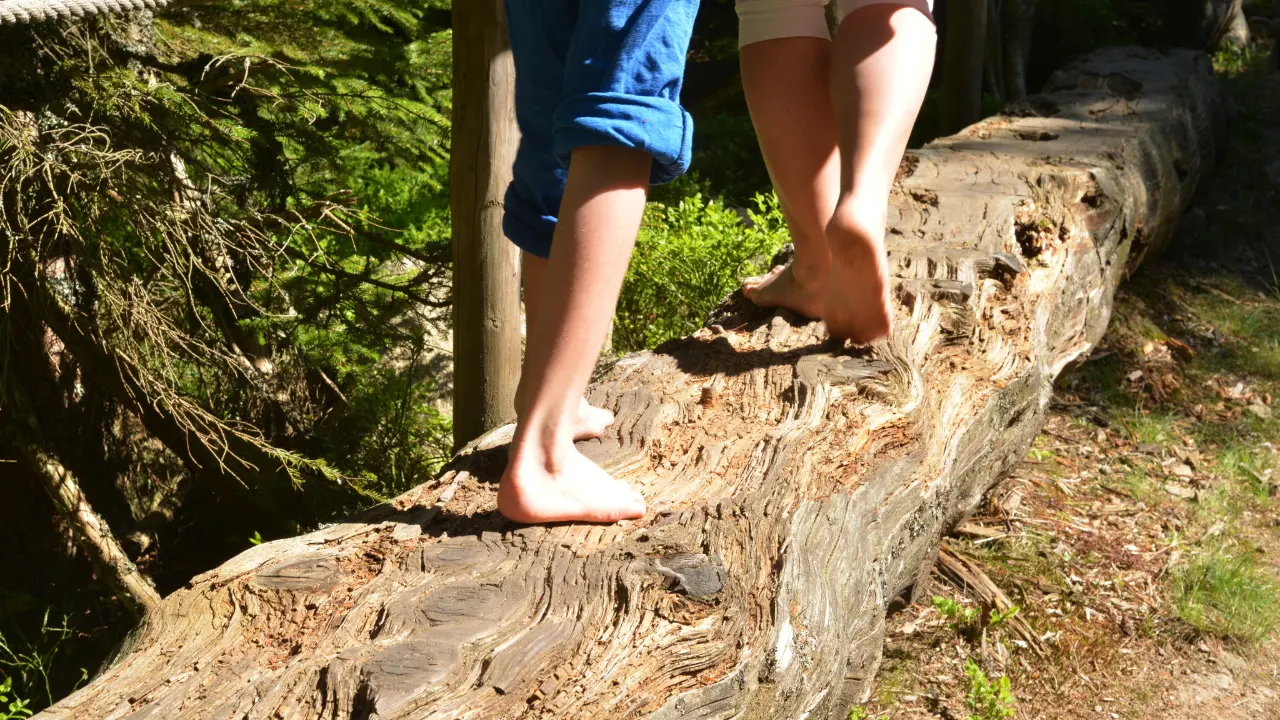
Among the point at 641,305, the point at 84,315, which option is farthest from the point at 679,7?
the point at 641,305

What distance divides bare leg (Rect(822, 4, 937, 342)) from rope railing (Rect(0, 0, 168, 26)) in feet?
5.23

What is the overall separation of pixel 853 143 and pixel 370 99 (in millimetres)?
1838

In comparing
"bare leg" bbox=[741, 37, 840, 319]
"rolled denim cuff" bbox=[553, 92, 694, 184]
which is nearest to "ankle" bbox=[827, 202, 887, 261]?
"bare leg" bbox=[741, 37, 840, 319]

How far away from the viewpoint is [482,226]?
305 cm

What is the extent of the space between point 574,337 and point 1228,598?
2.31m

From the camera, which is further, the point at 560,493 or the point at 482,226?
the point at 482,226

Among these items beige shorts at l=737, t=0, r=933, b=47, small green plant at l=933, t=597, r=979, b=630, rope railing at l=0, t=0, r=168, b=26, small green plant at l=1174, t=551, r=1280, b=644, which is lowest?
small green plant at l=1174, t=551, r=1280, b=644

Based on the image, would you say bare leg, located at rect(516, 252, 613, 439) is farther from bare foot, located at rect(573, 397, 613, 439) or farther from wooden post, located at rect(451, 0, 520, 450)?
wooden post, located at rect(451, 0, 520, 450)

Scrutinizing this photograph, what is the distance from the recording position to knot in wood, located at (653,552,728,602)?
1697 millimetres

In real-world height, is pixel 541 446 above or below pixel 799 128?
below

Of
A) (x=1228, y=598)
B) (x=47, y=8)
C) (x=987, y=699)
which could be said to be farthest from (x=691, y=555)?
(x=1228, y=598)

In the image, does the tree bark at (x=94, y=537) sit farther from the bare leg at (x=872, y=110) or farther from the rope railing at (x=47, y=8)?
the bare leg at (x=872, y=110)

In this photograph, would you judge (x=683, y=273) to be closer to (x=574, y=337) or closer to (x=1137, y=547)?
(x=1137, y=547)

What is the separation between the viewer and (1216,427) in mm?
4059
